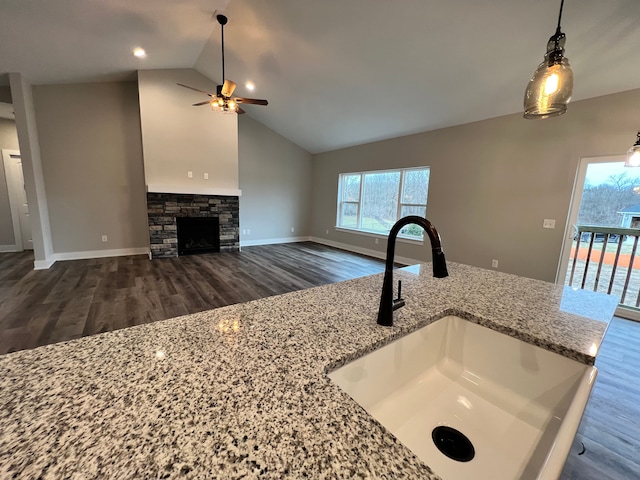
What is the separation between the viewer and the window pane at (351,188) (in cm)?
646

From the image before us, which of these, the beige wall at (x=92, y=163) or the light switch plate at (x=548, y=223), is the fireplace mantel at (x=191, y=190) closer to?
the beige wall at (x=92, y=163)

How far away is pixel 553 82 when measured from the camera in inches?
48.3

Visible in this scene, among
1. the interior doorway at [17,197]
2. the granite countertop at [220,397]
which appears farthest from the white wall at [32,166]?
the granite countertop at [220,397]

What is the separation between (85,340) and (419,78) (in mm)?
4100

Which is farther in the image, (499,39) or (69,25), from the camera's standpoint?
(69,25)

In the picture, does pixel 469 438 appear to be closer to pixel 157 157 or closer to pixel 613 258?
pixel 613 258

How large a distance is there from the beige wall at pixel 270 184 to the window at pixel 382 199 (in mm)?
1246

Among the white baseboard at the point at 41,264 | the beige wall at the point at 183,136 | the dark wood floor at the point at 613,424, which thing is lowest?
the dark wood floor at the point at 613,424

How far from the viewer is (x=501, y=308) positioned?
1097 mm

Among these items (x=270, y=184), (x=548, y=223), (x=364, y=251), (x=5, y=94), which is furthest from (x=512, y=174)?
(x=5, y=94)

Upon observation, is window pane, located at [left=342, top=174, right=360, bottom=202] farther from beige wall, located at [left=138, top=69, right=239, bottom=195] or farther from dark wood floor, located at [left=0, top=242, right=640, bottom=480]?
beige wall, located at [left=138, top=69, right=239, bottom=195]

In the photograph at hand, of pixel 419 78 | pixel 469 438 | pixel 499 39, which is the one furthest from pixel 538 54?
pixel 469 438

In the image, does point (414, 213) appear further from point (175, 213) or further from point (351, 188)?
Answer: point (175, 213)

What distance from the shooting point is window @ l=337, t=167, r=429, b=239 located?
5168 millimetres
